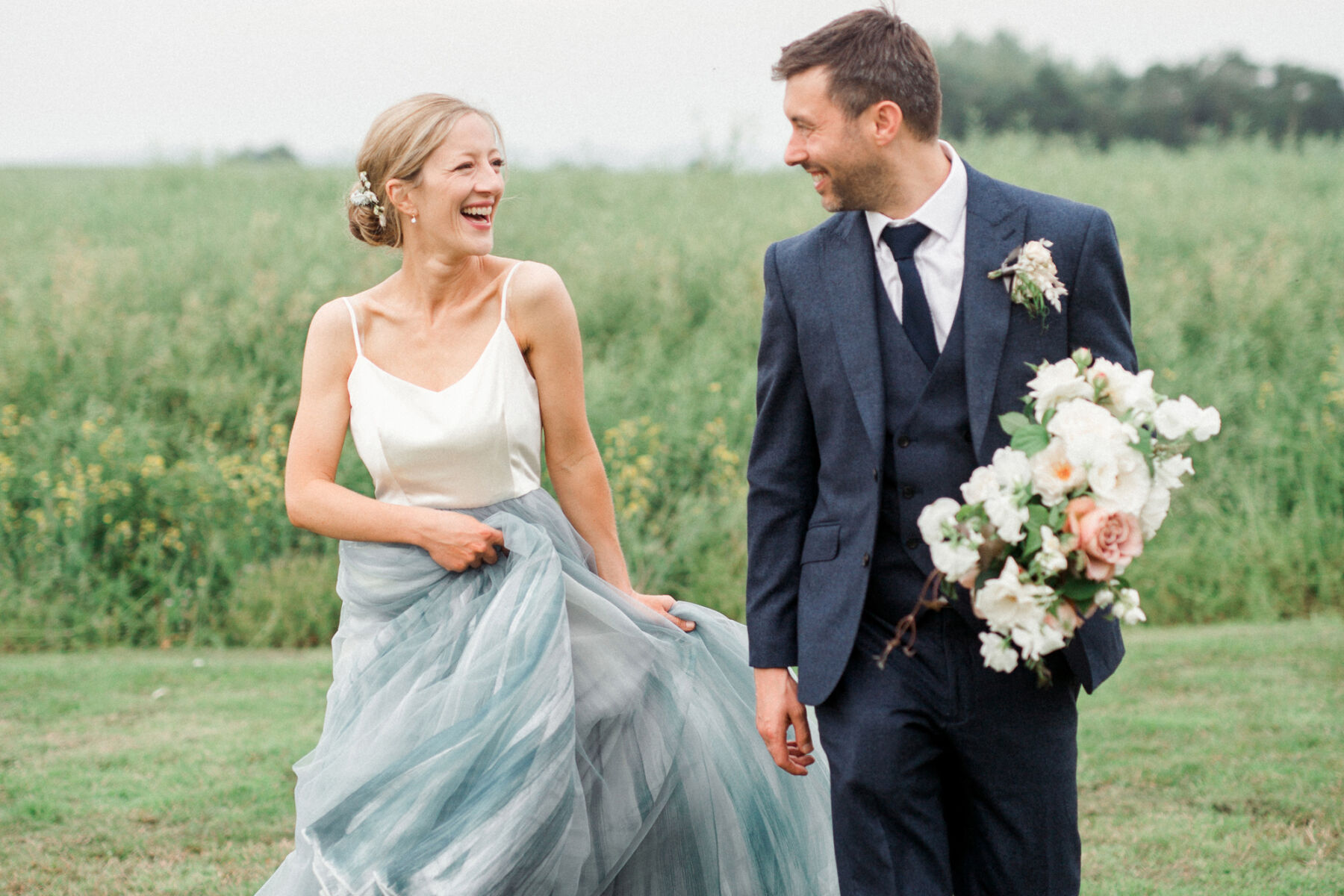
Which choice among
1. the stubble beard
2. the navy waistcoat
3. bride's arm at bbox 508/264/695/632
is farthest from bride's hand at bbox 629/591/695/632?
the stubble beard

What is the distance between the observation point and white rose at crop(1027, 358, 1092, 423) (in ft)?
7.83

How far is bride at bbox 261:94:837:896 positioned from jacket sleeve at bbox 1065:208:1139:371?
3.79ft

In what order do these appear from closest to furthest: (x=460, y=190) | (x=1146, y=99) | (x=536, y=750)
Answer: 1. (x=536, y=750)
2. (x=460, y=190)
3. (x=1146, y=99)

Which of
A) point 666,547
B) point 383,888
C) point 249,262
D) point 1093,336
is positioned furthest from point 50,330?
point 1093,336

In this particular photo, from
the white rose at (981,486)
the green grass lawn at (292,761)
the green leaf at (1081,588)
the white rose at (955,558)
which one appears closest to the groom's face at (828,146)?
the white rose at (981,486)

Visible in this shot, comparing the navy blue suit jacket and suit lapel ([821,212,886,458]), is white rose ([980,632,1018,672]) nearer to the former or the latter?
the navy blue suit jacket

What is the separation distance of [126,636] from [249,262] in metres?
5.36

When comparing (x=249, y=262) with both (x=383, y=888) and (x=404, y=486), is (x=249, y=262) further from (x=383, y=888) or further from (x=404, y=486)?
(x=383, y=888)

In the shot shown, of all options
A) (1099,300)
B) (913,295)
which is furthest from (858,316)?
(1099,300)

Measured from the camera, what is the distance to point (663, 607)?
3.83 metres

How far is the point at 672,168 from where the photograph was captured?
59.9 ft

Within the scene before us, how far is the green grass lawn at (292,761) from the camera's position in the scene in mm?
4852

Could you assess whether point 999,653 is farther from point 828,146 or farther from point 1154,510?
point 828,146

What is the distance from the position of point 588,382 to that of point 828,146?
318 inches
